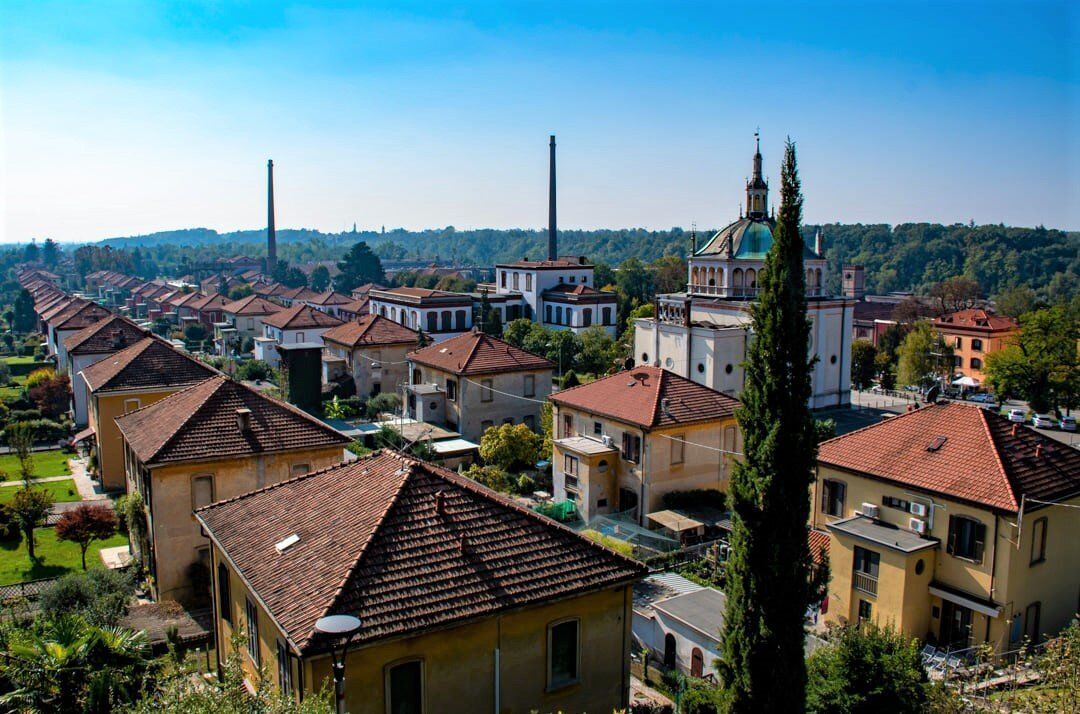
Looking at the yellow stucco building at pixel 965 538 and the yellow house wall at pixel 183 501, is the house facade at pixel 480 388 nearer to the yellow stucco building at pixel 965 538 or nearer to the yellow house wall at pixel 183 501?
the yellow house wall at pixel 183 501

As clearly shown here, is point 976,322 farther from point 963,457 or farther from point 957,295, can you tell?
point 963,457

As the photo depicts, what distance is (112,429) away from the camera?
30750 millimetres

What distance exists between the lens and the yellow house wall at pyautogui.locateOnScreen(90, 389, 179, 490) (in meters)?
30.0

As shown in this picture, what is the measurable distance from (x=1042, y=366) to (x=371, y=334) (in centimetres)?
4035

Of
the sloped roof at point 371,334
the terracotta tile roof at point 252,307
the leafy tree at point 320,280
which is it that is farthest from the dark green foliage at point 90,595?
the leafy tree at point 320,280

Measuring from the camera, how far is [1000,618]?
19.2 metres

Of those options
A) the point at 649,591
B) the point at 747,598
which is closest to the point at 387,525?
the point at 747,598

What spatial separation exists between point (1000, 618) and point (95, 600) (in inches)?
803

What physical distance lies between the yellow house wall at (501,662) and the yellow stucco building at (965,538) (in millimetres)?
9888

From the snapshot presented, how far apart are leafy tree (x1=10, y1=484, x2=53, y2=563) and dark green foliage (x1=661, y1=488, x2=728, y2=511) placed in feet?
65.6

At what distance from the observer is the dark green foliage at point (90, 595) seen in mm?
17078

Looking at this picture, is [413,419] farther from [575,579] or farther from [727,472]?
[575,579]

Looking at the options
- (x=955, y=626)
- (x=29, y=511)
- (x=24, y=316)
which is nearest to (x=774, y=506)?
(x=955, y=626)

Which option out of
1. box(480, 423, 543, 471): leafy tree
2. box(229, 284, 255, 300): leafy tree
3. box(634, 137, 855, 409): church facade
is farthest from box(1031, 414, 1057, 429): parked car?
box(229, 284, 255, 300): leafy tree
